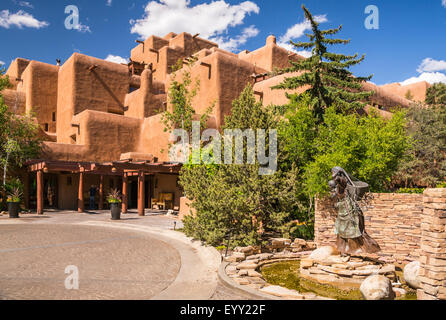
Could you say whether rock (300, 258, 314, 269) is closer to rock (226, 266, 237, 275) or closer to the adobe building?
rock (226, 266, 237, 275)

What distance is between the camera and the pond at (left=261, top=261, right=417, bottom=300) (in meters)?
6.63

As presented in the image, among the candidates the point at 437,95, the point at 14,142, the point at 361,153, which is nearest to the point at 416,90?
the point at 437,95

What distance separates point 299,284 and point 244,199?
3.74 metres

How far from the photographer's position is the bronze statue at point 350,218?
7.73 metres

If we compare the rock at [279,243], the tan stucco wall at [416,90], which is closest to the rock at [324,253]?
the rock at [279,243]

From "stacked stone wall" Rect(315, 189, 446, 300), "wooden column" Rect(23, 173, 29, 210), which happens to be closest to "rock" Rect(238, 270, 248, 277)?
"stacked stone wall" Rect(315, 189, 446, 300)

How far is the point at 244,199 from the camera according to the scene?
10547 millimetres

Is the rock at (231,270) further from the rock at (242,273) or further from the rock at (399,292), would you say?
the rock at (399,292)

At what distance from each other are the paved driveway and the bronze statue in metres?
4.23

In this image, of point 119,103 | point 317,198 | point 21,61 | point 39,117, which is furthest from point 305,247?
point 21,61

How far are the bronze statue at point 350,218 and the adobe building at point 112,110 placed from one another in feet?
46.5

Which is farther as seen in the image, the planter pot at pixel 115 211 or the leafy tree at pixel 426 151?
the leafy tree at pixel 426 151

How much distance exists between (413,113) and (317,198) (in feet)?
59.1

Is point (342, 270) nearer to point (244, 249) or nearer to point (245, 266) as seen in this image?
point (245, 266)
